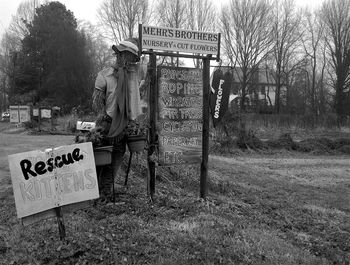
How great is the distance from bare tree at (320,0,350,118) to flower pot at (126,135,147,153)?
4118 cm

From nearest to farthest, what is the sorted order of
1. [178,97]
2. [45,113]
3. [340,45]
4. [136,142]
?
[136,142] → [178,97] → [45,113] → [340,45]

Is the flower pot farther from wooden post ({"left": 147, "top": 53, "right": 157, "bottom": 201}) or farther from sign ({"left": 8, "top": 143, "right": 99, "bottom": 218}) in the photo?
sign ({"left": 8, "top": 143, "right": 99, "bottom": 218})

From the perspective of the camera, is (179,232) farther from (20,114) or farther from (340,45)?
(340,45)

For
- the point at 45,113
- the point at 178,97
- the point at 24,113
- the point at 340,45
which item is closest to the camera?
the point at 178,97

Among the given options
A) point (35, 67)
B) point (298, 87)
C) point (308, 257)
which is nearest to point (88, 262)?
point (308, 257)

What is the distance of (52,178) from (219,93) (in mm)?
3179

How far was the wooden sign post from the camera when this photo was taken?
5.50 meters

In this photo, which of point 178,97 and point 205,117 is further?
point 205,117

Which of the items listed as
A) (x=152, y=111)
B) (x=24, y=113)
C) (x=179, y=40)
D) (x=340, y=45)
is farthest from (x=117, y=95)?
(x=340, y=45)

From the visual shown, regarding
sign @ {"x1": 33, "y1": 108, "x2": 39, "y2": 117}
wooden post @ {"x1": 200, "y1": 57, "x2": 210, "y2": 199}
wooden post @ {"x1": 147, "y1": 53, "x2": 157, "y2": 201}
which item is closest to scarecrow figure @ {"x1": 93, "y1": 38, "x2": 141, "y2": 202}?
wooden post @ {"x1": 147, "y1": 53, "x2": 157, "y2": 201}

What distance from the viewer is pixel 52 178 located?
3881 mm

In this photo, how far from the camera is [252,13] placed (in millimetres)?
45250

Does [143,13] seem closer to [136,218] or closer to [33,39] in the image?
[33,39]

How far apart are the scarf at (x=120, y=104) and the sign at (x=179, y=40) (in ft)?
1.67
